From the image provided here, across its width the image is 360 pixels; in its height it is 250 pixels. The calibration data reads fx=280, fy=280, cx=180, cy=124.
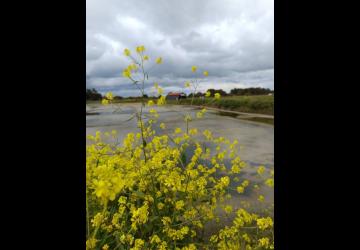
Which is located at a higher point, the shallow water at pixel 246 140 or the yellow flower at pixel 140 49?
the yellow flower at pixel 140 49

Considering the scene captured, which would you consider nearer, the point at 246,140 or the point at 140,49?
the point at 140,49

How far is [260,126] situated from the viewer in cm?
822

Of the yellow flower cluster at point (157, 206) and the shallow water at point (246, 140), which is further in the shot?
the shallow water at point (246, 140)

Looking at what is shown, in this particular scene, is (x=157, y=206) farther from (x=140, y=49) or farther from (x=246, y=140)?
(x=246, y=140)

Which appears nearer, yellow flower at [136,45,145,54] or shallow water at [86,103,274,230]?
yellow flower at [136,45,145,54]

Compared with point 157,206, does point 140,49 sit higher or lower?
higher

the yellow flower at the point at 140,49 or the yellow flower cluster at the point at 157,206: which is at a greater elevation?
the yellow flower at the point at 140,49

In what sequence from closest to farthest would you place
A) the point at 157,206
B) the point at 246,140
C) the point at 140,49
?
the point at 140,49 → the point at 157,206 → the point at 246,140

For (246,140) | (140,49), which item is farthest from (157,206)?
(246,140)

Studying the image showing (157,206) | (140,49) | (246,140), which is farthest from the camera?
(246,140)

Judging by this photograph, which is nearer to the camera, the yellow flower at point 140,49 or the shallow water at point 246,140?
the yellow flower at point 140,49
